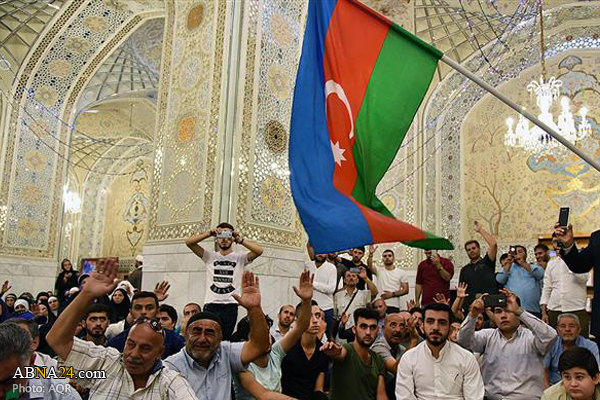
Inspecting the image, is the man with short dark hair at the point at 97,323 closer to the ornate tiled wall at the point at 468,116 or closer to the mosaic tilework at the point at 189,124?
the mosaic tilework at the point at 189,124

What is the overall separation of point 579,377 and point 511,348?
96 centimetres

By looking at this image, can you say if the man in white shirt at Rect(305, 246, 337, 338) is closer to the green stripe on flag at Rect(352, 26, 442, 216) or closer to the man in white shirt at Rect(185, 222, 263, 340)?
the man in white shirt at Rect(185, 222, 263, 340)

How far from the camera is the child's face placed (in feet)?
10.2

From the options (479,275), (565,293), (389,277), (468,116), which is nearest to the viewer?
(565,293)

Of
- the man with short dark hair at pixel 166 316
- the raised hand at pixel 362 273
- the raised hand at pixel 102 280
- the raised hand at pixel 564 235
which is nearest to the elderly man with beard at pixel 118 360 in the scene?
the raised hand at pixel 102 280

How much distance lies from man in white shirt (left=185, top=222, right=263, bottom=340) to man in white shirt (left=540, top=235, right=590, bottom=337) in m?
3.08

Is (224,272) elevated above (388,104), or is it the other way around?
(388,104)

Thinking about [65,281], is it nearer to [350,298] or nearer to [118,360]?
[350,298]

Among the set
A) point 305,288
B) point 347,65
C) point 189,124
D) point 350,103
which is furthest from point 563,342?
point 189,124

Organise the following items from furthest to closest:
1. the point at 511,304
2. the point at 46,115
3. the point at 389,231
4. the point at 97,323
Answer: the point at 46,115 < the point at 511,304 < the point at 97,323 < the point at 389,231

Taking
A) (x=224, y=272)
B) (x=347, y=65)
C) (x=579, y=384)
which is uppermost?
(x=347, y=65)

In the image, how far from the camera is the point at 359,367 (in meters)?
3.73

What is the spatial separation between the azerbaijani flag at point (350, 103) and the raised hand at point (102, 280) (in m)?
0.93

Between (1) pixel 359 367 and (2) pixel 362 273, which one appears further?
(2) pixel 362 273
